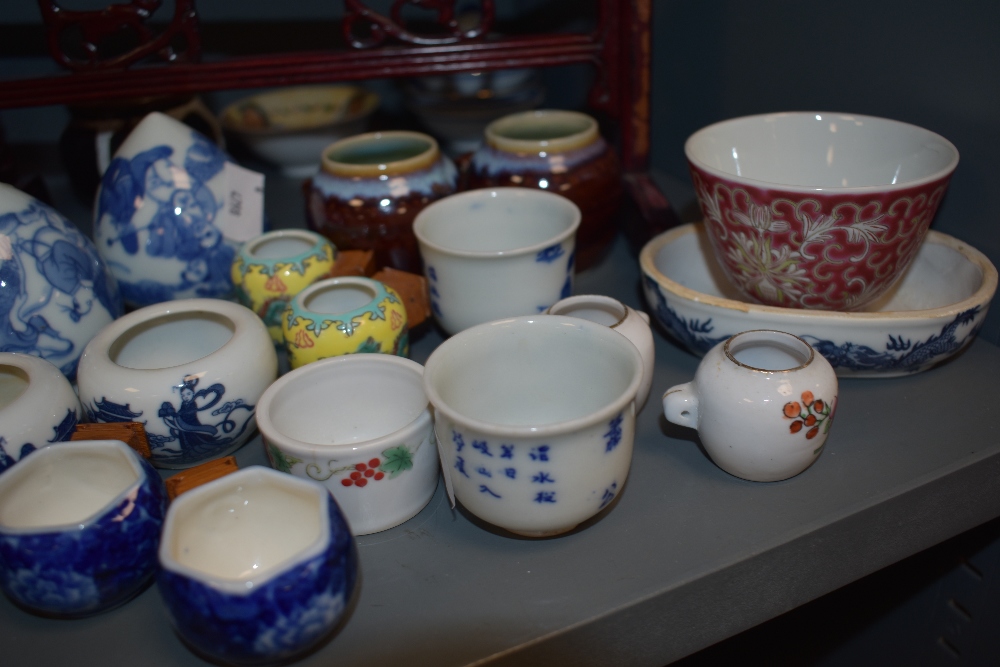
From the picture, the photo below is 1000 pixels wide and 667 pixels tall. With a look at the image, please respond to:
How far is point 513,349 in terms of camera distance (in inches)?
27.8

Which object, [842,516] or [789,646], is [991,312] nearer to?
[842,516]

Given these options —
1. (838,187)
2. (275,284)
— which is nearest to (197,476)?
(275,284)

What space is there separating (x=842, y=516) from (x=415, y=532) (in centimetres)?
35

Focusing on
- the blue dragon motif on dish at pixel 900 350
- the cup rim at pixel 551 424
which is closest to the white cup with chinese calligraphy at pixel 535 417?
the cup rim at pixel 551 424

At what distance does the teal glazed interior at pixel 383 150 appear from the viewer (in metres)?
1.03

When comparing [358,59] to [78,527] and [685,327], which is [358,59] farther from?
[78,527]

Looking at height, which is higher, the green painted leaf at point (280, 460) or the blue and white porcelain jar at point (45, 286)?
the blue and white porcelain jar at point (45, 286)

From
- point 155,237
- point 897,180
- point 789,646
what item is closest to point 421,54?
point 155,237

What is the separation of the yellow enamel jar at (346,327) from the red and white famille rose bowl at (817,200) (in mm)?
331

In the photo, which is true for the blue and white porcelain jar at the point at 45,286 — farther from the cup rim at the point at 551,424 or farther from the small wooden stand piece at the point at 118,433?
the cup rim at the point at 551,424

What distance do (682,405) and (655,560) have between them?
0.46 ft

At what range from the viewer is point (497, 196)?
925 mm

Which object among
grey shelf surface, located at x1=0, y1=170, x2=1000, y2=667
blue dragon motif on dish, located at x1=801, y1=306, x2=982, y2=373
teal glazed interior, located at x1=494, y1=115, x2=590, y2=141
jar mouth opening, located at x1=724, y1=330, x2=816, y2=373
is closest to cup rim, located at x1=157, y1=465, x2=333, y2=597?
Result: grey shelf surface, located at x1=0, y1=170, x2=1000, y2=667

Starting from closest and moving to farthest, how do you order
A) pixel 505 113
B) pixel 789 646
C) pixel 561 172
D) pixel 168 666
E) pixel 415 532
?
pixel 168 666 < pixel 415 532 < pixel 561 172 < pixel 789 646 < pixel 505 113
